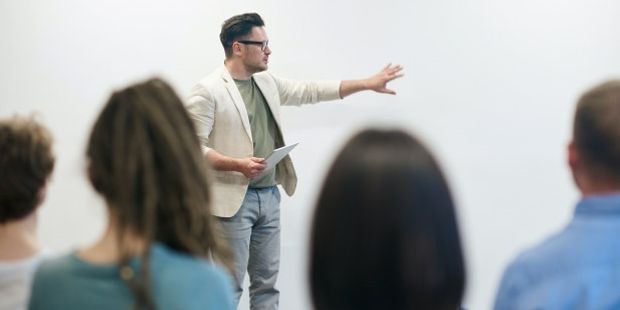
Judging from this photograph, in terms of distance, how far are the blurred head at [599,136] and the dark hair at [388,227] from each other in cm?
48

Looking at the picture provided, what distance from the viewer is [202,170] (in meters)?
1.14

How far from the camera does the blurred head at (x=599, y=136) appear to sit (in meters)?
1.23

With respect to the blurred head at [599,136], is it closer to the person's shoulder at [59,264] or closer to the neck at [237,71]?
the person's shoulder at [59,264]

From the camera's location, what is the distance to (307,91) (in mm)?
3201

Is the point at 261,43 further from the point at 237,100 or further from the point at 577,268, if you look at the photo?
the point at 577,268

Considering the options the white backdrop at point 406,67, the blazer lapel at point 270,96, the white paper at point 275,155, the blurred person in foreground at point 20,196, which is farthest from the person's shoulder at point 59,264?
the white backdrop at point 406,67

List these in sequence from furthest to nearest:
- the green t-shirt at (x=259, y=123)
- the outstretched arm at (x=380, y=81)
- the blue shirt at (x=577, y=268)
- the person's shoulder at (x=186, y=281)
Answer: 1. the outstretched arm at (x=380, y=81)
2. the green t-shirt at (x=259, y=123)
3. the blue shirt at (x=577, y=268)
4. the person's shoulder at (x=186, y=281)

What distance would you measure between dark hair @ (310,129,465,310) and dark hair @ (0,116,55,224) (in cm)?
79

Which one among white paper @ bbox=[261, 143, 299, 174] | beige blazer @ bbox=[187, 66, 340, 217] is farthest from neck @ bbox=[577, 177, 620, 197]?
beige blazer @ bbox=[187, 66, 340, 217]

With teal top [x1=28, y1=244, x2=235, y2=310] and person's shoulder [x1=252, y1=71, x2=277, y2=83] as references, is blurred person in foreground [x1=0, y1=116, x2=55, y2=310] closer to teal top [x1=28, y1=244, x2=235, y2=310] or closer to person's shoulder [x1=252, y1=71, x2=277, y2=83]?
teal top [x1=28, y1=244, x2=235, y2=310]

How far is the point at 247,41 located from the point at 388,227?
88.9 inches

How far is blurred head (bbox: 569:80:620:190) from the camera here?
1.23 m

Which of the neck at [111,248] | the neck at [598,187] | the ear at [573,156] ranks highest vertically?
the ear at [573,156]

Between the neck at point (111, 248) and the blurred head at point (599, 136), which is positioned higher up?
the blurred head at point (599, 136)
